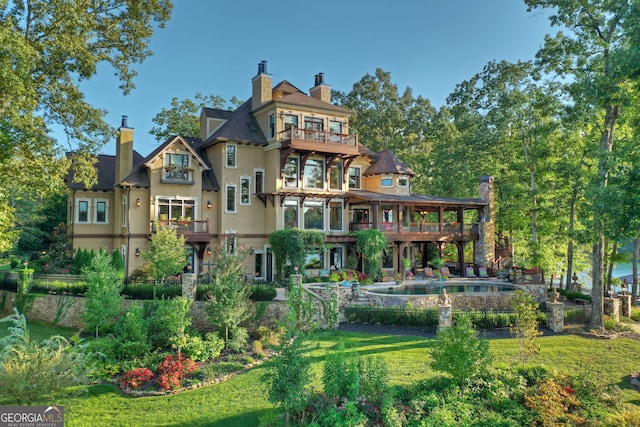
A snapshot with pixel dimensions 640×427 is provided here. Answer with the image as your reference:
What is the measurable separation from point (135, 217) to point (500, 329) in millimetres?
20229

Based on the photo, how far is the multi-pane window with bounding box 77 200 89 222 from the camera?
86.4ft

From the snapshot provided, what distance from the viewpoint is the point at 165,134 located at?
36469 millimetres

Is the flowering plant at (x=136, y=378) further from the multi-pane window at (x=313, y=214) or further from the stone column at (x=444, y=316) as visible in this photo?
the multi-pane window at (x=313, y=214)

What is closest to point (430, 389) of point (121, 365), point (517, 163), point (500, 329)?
point (500, 329)

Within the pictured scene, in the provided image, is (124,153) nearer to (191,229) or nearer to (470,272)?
(191,229)

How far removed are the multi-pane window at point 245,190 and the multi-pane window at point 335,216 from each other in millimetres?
5734

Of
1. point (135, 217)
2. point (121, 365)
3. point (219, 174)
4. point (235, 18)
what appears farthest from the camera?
point (219, 174)

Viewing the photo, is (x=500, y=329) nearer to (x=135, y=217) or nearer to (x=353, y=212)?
(x=353, y=212)

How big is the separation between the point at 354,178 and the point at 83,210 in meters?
18.9

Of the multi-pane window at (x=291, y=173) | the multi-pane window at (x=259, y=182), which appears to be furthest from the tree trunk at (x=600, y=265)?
the multi-pane window at (x=259, y=182)

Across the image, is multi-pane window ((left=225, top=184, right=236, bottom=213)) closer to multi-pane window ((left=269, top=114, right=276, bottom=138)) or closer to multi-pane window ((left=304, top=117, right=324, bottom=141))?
multi-pane window ((left=269, top=114, right=276, bottom=138))

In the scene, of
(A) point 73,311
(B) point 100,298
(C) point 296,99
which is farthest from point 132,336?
(C) point 296,99

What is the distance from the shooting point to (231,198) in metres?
A: 26.9

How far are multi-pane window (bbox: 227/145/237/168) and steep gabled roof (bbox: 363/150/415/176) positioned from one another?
1064 centimetres
